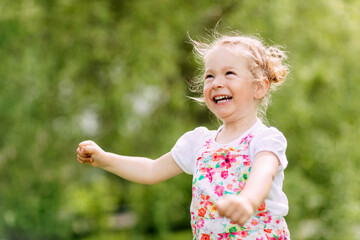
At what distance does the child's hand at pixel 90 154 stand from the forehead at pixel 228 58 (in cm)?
61

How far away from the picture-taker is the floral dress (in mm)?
1998

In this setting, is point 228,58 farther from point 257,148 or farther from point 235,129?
point 257,148

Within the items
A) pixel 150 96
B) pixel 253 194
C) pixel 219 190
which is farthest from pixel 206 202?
pixel 150 96

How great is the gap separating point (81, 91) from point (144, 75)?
1.33 metres

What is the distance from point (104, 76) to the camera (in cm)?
842

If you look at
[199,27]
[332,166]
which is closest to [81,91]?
[199,27]

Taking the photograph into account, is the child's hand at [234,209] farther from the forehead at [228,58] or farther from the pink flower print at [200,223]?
the forehead at [228,58]

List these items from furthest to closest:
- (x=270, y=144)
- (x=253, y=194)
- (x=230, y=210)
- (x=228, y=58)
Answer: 1. (x=228, y=58)
2. (x=270, y=144)
3. (x=253, y=194)
4. (x=230, y=210)

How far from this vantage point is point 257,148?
195cm

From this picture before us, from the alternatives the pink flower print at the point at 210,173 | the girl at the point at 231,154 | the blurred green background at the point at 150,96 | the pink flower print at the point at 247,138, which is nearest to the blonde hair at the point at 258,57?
the girl at the point at 231,154

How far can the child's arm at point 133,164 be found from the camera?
2.38 m

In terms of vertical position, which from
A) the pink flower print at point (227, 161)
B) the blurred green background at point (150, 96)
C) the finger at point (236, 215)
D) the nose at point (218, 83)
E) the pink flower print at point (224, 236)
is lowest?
the finger at point (236, 215)

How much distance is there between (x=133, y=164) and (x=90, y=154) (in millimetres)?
189

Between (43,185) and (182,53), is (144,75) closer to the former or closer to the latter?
(182,53)
